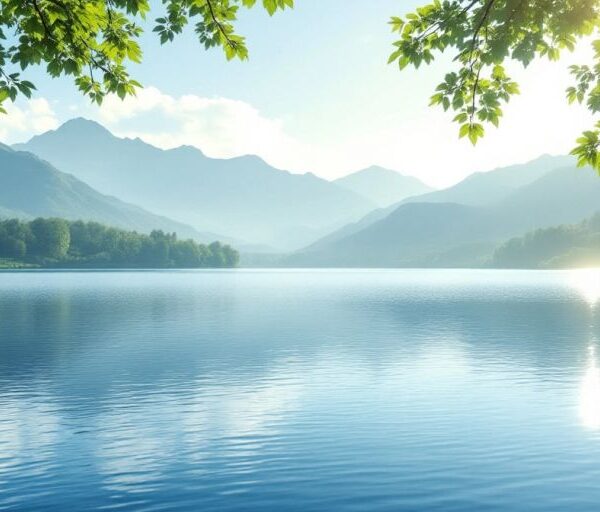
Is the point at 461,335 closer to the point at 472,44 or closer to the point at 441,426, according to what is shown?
the point at 441,426

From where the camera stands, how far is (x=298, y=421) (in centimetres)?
3058

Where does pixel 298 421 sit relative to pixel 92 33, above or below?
below

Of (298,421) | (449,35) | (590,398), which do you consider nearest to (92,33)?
(449,35)

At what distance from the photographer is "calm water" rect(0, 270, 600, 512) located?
2084 cm

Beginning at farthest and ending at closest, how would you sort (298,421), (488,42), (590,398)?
(590,398) < (298,421) < (488,42)

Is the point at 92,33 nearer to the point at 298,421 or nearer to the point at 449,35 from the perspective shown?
the point at 449,35

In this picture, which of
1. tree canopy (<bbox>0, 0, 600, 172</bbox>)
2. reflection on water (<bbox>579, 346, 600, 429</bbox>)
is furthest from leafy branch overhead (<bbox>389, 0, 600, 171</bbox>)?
reflection on water (<bbox>579, 346, 600, 429</bbox>)

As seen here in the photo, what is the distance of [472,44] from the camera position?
1356 cm

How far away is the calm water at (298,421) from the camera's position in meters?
20.8

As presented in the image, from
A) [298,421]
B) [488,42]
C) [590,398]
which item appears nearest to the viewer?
[488,42]

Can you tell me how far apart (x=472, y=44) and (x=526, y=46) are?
123 cm

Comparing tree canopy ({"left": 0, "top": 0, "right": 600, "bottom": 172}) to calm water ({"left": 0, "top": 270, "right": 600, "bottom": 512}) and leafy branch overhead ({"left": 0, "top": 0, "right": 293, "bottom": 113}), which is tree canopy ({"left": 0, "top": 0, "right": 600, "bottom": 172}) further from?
calm water ({"left": 0, "top": 270, "right": 600, "bottom": 512})

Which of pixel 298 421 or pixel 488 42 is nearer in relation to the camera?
pixel 488 42

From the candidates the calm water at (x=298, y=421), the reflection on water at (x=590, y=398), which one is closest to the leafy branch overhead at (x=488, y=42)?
the calm water at (x=298, y=421)
